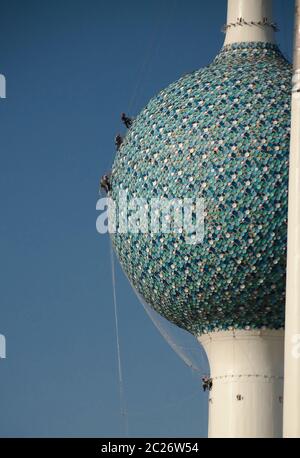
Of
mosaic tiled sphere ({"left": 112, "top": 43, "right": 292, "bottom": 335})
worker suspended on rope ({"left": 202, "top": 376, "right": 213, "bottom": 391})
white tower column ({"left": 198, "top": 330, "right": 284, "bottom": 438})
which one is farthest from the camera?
worker suspended on rope ({"left": 202, "top": 376, "right": 213, "bottom": 391})

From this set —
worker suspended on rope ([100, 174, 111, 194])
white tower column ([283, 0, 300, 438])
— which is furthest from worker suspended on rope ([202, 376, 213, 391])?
white tower column ([283, 0, 300, 438])

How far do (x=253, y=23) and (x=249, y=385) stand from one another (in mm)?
9226

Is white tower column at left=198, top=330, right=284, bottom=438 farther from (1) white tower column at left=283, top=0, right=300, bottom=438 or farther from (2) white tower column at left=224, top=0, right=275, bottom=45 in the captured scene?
(2) white tower column at left=224, top=0, right=275, bottom=45

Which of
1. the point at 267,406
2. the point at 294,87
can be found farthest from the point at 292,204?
the point at 267,406

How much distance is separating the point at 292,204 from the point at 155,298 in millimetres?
7680

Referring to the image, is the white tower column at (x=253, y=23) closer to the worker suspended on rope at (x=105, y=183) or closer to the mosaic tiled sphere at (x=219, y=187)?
the mosaic tiled sphere at (x=219, y=187)

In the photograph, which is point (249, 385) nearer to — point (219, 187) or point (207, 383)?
point (207, 383)

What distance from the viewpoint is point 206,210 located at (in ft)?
117

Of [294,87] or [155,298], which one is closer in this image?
[294,87]

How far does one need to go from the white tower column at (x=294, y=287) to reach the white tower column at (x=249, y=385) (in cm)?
643

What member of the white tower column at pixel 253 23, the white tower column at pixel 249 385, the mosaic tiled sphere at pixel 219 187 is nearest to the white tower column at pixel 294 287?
the mosaic tiled sphere at pixel 219 187

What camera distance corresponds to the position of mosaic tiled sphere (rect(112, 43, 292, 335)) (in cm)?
3550

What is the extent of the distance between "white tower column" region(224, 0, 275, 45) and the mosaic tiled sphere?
111cm
